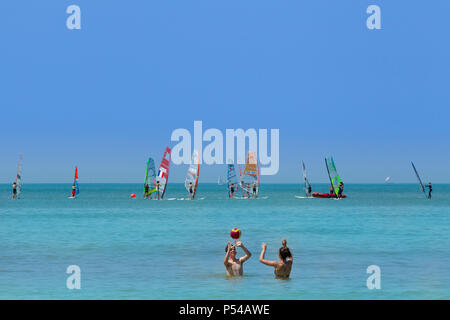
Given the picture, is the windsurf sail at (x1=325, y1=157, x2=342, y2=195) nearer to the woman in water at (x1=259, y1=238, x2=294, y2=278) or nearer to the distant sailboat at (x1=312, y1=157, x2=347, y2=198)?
the distant sailboat at (x1=312, y1=157, x2=347, y2=198)

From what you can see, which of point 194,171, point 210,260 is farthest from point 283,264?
point 194,171

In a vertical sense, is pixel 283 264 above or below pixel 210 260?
above

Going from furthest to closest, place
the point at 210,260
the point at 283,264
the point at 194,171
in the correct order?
the point at 194,171
the point at 210,260
the point at 283,264

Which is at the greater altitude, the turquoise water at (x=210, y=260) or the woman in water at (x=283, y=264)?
the woman in water at (x=283, y=264)

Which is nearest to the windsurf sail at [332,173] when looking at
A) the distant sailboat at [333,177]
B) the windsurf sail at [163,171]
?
the distant sailboat at [333,177]

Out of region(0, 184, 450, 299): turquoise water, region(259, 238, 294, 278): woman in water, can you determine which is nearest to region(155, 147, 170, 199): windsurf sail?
region(0, 184, 450, 299): turquoise water

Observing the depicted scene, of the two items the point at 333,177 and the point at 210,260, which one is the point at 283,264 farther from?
the point at 333,177

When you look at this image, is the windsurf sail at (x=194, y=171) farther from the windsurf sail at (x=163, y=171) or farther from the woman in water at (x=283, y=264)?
the woman in water at (x=283, y=264)

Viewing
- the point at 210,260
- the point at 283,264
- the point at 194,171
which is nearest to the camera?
the point at 283,264

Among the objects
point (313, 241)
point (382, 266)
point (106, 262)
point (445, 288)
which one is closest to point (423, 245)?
point (313, 241)

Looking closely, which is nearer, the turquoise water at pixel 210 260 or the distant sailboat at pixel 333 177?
the turquoise water at pixel 210 260
